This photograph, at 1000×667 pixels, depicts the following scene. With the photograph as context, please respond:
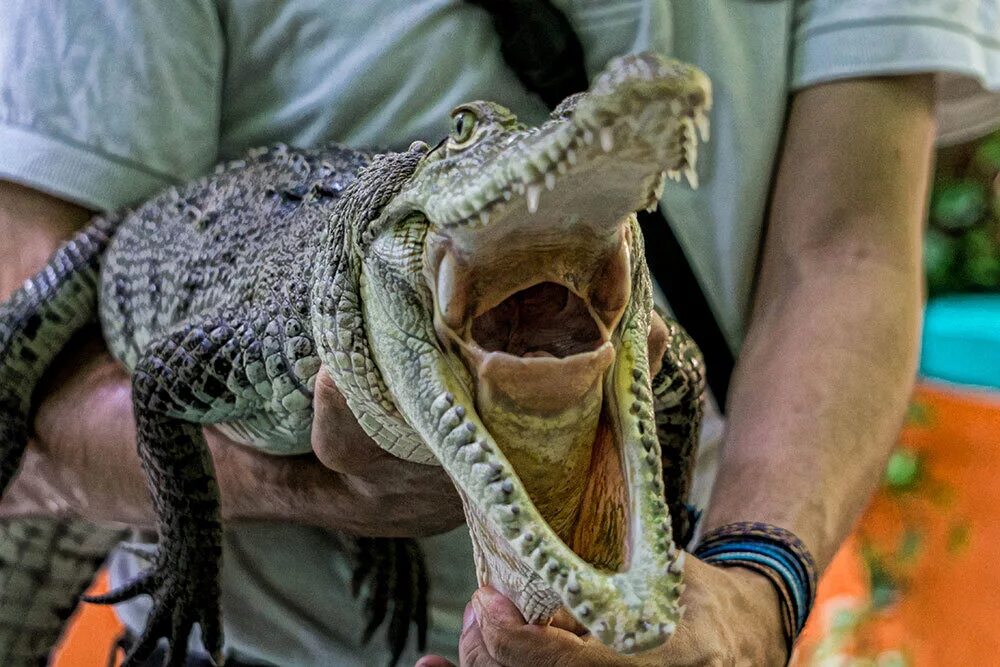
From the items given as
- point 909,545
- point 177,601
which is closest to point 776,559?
point 177,601

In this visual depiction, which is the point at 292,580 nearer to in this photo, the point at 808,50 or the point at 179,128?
the point at 179,128

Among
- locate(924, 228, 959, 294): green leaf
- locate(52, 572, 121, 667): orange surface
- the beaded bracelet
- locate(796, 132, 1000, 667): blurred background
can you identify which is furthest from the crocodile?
locate(924, 228, 959, 294): green leaf

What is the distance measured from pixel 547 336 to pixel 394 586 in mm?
715

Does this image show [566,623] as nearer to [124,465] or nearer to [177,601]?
[177,601]

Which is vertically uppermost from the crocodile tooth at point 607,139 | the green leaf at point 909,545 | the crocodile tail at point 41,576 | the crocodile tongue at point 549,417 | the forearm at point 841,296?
the crocodile tooth at point 607,139

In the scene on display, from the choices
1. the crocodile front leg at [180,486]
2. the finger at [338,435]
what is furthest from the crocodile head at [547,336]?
the crocodile front leg at [180,486]

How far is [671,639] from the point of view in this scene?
0.79 meters

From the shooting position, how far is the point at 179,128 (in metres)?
1.38

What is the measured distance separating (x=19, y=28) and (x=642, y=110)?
119cm

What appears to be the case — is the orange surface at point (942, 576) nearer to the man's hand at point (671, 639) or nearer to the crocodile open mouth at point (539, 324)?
the man's hand at point (671, 639)

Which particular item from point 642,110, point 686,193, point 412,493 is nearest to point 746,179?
point 686,193

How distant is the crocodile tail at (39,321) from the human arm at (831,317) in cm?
106

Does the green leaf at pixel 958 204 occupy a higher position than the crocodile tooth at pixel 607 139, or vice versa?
the crocodile tooth at pixel 607 139

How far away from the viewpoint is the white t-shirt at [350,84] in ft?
4.17
